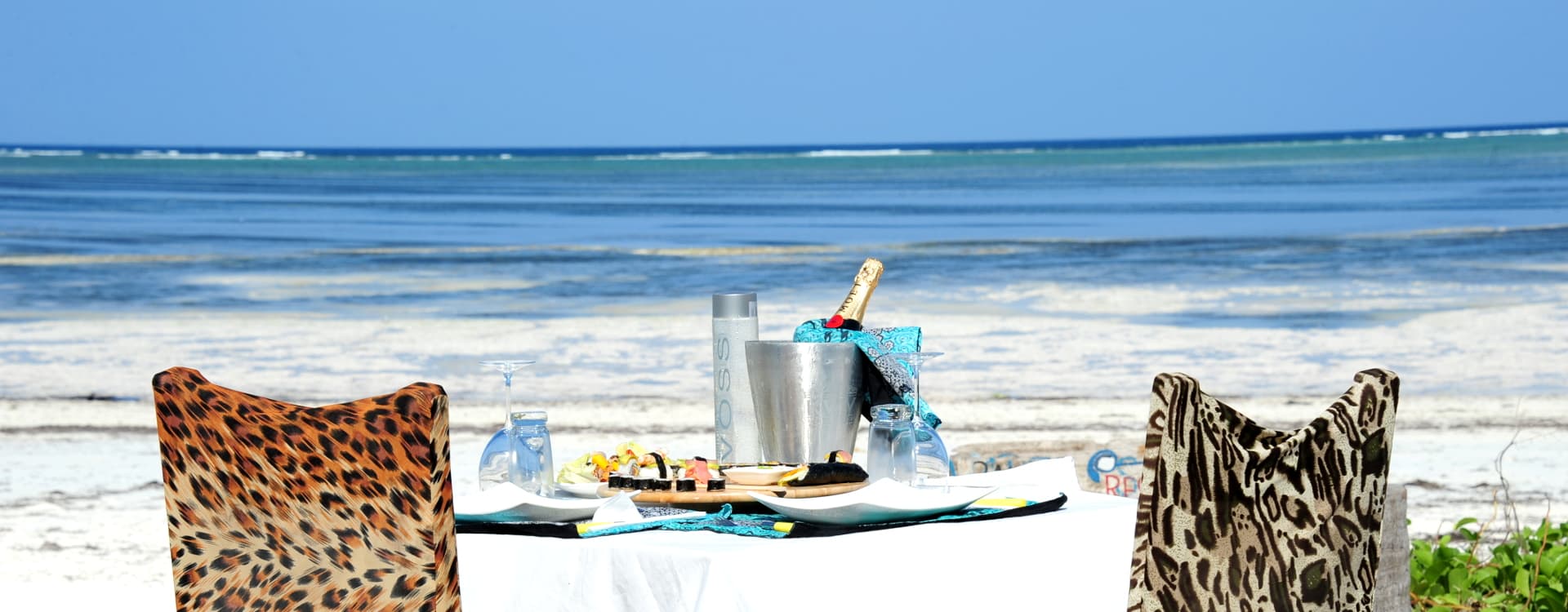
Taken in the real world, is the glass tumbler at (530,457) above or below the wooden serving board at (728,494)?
above

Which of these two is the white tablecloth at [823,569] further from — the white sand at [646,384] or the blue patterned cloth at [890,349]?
the white sand at [646,384]

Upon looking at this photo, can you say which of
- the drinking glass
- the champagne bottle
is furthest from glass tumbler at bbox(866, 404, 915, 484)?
the drinking glass

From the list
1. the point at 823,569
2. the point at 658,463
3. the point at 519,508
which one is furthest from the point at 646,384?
the point at 823,569

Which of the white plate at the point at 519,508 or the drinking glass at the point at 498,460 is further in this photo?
the drinking glass at the point at 498,460

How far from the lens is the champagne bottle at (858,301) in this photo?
131 inches

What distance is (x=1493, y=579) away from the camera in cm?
456

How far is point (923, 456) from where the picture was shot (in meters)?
3.04

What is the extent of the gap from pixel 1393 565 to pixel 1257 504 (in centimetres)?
152

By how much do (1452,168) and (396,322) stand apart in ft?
128

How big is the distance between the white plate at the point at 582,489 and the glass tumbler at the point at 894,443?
521 millimetres

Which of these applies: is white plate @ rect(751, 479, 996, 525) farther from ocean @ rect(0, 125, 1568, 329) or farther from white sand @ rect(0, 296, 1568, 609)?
ocean @ rect(0, 125, 1568, 329)

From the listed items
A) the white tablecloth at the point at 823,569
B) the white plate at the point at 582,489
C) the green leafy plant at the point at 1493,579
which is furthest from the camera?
the green leafy plant at the point at 1493,579

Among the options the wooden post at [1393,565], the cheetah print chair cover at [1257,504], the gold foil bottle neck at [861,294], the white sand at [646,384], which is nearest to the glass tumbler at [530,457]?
the gold foil bottle neck at [861,294]

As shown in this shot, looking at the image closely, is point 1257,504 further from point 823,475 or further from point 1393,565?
point 1393,565
